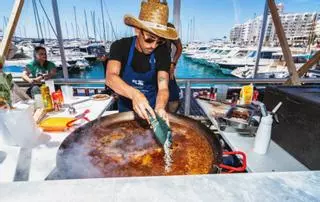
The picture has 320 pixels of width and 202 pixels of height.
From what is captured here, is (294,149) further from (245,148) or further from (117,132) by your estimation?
(117,132)

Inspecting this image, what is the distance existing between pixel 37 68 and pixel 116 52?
2.86m

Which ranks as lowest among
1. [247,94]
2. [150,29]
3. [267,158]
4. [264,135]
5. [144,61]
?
[267,158]

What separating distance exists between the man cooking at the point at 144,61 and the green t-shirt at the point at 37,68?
2663 millimetres

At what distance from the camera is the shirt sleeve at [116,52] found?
1901 millimetres

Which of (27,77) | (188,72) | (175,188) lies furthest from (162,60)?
(188,72)

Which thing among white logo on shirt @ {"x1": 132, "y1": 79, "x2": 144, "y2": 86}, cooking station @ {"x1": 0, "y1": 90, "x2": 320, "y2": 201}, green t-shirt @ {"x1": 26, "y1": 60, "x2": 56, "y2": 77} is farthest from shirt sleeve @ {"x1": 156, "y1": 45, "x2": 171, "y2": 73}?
green t-shirt @ {"x1": 26, "y1": 60, "x2": 56, "y2": 77}

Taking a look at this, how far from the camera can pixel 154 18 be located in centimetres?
155

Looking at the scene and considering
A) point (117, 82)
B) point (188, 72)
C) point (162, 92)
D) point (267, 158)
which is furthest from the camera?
point (188, 72)

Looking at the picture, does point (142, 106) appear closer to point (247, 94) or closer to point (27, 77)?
point (247, 94)

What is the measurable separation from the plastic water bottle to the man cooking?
70 cm

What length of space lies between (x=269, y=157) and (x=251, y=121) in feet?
1.20

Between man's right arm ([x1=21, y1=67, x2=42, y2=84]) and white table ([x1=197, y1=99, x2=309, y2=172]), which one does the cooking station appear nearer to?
white table ([x1=197, y1=99, x2=309, y2=172])

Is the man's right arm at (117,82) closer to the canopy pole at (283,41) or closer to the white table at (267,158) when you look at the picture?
the white table at (267,158)

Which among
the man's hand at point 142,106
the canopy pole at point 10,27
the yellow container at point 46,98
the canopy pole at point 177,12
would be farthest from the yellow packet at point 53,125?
the canopy pole at point 177,12
